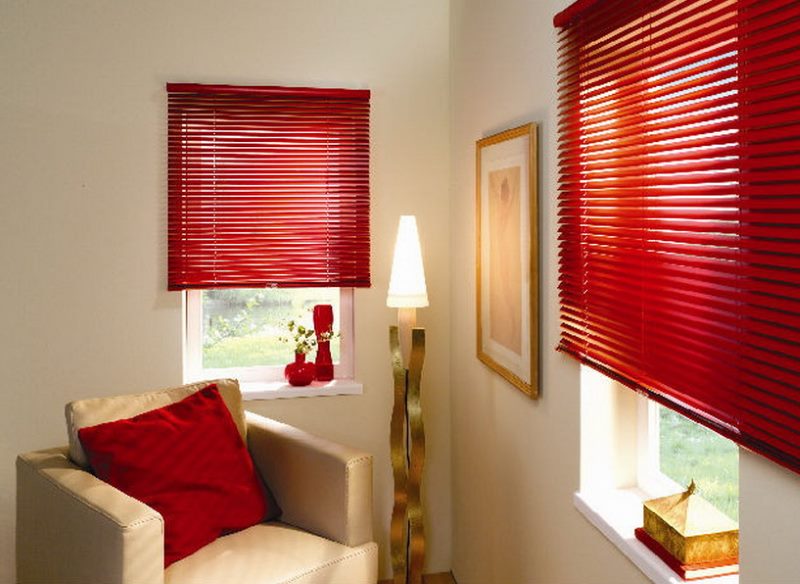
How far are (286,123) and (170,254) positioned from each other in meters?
0.73

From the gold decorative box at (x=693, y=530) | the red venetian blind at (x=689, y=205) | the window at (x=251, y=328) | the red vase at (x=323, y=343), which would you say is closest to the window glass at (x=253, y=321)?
the window at (x=251, y=328)

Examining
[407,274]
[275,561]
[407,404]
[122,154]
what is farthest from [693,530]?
[122,154]

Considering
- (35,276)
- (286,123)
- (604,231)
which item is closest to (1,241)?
(35,276)

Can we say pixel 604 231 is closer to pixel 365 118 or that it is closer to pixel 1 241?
pixel 365 118

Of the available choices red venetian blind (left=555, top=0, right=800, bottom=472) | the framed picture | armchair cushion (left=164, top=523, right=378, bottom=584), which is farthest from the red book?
armchair cushion (left=164, top=523, right=378, bottom=584)

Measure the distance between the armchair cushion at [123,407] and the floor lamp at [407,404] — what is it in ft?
1.95

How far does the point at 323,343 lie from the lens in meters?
3.24

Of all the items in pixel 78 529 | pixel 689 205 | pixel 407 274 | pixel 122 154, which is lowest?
pixel 78 529

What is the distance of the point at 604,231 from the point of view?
1736mm

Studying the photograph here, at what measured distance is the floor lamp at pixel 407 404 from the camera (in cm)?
279

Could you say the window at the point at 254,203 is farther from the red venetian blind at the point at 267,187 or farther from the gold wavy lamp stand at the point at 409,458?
the gold wavy lamp stand at the point at 409,458

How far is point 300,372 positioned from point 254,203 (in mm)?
746

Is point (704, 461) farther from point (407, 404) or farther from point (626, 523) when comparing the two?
point (407, 404)

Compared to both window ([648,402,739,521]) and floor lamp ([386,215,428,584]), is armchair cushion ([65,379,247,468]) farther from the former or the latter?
window ([648,402,739,521])
